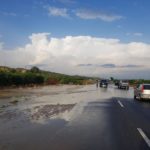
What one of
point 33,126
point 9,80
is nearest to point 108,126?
point 33,126

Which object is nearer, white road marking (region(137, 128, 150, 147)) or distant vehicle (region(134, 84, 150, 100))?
white road marking (region(137, 128, 150, 147))

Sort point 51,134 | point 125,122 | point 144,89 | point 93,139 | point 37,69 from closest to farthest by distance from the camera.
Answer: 1. point 93,139
2. point 51,134
3. point 125,122
4. point 144,89
5. point 37,69

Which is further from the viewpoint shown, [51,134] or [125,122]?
[125,122]

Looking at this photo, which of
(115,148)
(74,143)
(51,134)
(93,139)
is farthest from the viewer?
(51,134)

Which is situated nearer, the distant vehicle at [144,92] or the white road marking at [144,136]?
the white road marking at [144,136]

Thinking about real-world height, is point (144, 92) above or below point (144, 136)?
above

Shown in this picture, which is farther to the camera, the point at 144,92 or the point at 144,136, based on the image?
the point at 144,92

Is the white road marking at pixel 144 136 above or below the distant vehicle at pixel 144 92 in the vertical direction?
below

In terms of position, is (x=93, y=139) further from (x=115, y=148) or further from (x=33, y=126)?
(x=33, y=126)

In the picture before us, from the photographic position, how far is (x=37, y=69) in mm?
140250

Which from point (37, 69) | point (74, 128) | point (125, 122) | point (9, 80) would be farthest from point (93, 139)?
point (37, 69)

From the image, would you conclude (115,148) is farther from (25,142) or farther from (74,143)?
(25,142)

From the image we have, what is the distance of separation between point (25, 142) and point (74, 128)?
3.35 metres

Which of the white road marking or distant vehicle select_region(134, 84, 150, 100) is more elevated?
distant vehicle select_region(134, 84, 150, 100)
